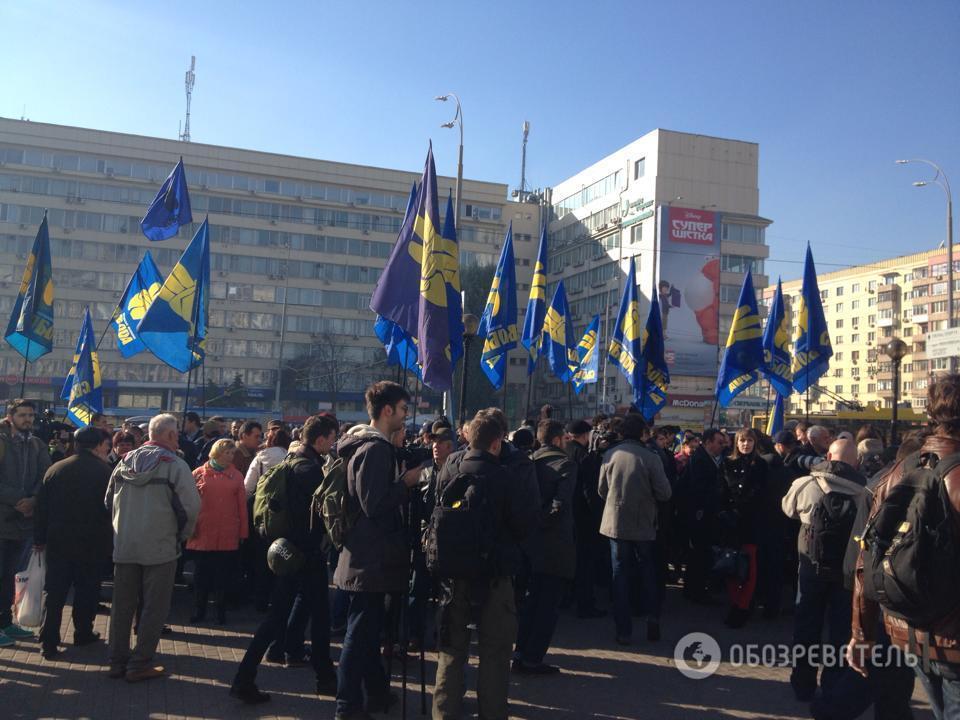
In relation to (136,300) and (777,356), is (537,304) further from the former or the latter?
(136,300)

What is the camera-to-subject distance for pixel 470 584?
5.01 meters

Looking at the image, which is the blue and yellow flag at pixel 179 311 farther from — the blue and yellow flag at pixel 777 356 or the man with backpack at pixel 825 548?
the blue and yellow flag at pixel 777 356

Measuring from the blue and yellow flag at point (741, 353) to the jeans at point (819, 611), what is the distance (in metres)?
11.8

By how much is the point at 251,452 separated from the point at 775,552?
572cm

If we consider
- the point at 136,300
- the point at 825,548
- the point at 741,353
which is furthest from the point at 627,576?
the point at 136,300

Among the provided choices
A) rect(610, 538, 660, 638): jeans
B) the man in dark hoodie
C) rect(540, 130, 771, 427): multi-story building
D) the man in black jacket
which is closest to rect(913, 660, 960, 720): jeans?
the man in dark hoodie

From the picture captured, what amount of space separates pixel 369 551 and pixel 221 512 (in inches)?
134

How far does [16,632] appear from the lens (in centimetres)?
730

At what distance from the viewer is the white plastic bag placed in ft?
22.3

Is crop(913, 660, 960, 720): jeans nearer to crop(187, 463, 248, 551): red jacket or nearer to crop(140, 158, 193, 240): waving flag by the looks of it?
crop(187, 463, 248, 551): red jacket

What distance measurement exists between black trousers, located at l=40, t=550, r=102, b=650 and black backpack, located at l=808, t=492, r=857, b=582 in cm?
582

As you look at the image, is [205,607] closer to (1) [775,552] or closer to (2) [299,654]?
(2) [299,654]

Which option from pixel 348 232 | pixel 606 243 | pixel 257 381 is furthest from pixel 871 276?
pixel 257 381

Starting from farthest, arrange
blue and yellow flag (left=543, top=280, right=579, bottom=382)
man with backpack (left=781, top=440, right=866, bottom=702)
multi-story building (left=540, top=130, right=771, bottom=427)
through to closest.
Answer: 1. multi-story building (left=540, top=130, right=771, bottom=427)
2. blue and yellow flag (left=543, top=280, right=579, bottom=382)
3. man with backpack (left=781, top=440, right=866, bottom=702)
